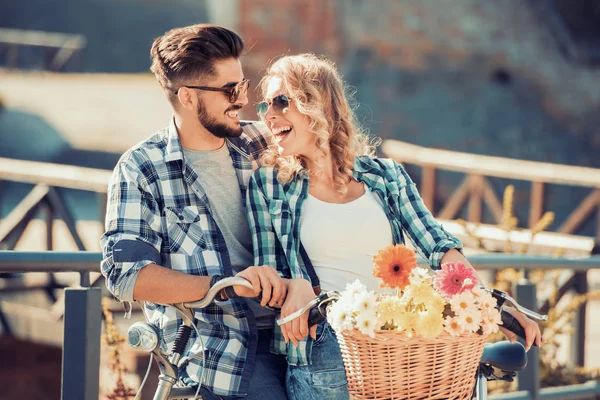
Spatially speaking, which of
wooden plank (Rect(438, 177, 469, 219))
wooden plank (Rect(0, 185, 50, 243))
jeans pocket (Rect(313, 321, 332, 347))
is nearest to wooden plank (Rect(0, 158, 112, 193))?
wooden plank (Rect(0, 185, 50, 243))

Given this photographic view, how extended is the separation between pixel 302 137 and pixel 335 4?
11.2m

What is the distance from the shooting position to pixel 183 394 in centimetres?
273

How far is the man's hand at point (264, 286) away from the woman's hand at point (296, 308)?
2 cm

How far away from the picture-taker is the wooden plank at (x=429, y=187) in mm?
9125

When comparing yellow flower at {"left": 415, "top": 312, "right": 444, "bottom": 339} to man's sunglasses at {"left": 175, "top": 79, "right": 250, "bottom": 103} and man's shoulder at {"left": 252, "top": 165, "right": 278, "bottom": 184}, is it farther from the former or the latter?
man's sunglasses at {"left": 175, "top": 79, "right": 250, "bottom": 103}

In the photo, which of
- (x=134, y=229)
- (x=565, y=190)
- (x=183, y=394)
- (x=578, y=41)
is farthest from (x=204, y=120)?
(x=578, y=41)

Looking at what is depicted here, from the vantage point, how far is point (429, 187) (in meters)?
9.23

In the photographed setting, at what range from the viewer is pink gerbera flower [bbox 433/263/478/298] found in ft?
7.74

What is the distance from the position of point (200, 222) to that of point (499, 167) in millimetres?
5512

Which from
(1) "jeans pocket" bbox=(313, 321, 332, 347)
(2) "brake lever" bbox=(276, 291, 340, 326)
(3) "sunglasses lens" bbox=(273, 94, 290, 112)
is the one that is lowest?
(1) "jeans pocket" bbox=(313, 321, 332, 347)

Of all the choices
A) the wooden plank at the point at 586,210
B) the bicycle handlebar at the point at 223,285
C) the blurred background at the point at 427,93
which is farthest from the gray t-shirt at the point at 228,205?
the blurred background at the point at 427,93

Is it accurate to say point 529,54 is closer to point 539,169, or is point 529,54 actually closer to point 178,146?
point 539,169

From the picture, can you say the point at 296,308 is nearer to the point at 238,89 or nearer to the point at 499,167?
the point at 238,89

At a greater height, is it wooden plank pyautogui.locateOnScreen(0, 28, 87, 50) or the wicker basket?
wooden plank pyautogui.locateOnScreen(0, 28, 87, 50)
